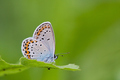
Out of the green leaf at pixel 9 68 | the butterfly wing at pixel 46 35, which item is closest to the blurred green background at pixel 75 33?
the butterfly wing at pixel 46 35

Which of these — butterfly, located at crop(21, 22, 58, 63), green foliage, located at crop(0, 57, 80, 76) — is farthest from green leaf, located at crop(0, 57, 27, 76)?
butterfly, located at crop(21, 22, 58, 63)


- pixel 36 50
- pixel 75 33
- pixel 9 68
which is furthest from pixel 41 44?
pixel 9 68

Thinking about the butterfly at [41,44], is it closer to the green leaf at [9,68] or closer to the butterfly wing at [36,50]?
the butterfly wing at [36,50]

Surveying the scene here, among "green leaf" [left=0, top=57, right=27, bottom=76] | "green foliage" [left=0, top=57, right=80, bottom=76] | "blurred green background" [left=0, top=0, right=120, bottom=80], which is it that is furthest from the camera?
"blurred green background" [left=0, top=0, right=120, bottom=80]

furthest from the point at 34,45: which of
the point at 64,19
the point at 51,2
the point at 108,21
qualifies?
the point at 108,21

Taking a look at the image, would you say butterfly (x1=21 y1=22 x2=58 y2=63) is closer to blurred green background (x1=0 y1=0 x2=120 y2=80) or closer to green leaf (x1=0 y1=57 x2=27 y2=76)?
blurred green background (x1=0 y1=0 x2=120 y2=80)

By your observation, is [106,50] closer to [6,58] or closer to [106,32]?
[106,32]
